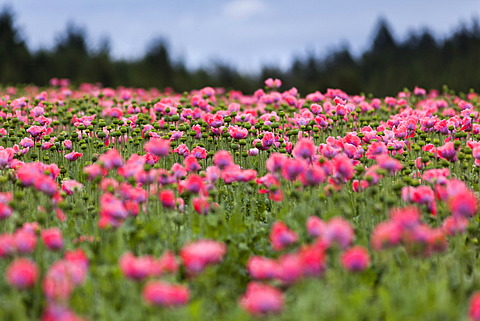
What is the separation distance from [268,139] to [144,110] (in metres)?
4.12

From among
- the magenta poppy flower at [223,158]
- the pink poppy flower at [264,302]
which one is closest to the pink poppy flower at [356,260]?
the pink poppy flower at [264,302]

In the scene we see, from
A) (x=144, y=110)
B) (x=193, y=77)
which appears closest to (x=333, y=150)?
(x=144, y=110)

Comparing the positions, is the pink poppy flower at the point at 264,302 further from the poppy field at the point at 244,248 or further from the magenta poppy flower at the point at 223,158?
the magenta poppy flower at the point at 223,158

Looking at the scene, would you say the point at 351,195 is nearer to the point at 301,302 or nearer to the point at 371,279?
the point at 371,279

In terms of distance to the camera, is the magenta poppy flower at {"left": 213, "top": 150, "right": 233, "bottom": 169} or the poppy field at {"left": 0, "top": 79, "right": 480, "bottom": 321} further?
the magenta poppy flower at {"left": 213, "top": 150, "right": 233, "bottom": 169}

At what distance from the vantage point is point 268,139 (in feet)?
16.8

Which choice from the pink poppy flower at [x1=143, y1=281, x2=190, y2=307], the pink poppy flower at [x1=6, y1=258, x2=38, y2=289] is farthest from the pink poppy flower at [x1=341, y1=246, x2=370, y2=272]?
the pink poppy flower at [x1=6, y1=258, x2=38, y2=289]

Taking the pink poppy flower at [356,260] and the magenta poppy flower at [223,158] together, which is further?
the magenta poppy flower at [223,158]

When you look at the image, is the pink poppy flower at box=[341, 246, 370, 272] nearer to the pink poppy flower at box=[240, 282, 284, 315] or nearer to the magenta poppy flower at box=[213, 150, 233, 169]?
the pink poppy flower at box=[240, 282, 284, 315]

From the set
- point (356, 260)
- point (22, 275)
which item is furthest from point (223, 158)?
point (22, 275)

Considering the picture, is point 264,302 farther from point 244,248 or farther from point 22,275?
point 244,248

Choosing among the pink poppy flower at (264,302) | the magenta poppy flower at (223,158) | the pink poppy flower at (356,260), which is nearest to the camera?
the pink poppy flower at (264,302)

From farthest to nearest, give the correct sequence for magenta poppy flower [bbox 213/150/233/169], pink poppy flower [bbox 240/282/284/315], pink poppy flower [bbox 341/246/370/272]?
1. magenta poppy flower [bbox 213/150/233/169]
2. pink poppy flower [bbox 341/246/370/272]
3. pink poppy flower [bbox 240/282/284/315]

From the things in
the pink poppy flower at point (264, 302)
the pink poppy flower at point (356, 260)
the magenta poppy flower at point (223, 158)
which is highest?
the magenta poppy flower at point (223, 158)
